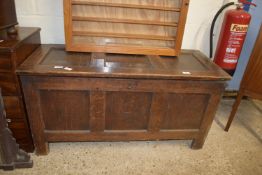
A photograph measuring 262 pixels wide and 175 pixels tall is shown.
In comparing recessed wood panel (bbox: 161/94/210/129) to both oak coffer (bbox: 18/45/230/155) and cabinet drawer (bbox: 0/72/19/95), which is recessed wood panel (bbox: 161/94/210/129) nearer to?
oak coffer (bbox: 18/45/230/155)

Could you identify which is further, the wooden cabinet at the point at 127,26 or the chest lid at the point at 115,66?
the wooden cabinet at the point at 127,26

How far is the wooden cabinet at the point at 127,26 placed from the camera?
4.76 ft

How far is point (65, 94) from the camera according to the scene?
4.24ft

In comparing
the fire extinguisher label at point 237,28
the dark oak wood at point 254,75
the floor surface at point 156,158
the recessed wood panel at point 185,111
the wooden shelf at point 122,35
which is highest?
the fire extinguisher label at point 237,28

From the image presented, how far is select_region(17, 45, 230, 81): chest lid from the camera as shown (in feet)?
3.96

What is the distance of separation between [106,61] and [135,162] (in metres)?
0.71

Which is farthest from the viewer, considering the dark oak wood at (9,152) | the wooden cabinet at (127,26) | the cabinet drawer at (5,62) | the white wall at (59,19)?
the white wall at (59,19)

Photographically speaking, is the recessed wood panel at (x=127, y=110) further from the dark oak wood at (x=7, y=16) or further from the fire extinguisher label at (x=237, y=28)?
the fire extinguisher label at (x=237, y=28)

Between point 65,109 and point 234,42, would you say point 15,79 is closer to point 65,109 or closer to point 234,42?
point 65,109

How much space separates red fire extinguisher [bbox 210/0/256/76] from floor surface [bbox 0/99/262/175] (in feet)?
2.07

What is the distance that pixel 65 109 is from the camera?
4.42 ft

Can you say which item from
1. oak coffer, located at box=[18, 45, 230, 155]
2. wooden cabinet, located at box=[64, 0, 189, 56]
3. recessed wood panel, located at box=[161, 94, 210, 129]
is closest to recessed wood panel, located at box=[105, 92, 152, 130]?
oak coffer, located at box=[18, 45, 230, 155]

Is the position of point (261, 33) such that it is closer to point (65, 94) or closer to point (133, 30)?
point (133, 30)

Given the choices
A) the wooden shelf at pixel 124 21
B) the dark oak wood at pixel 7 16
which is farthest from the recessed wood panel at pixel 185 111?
the dark oak wood at pixel 7 16
